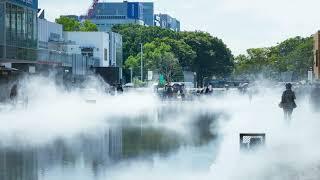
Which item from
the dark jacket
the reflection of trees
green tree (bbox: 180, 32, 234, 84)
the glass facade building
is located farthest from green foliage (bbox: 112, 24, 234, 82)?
the reflection of trees

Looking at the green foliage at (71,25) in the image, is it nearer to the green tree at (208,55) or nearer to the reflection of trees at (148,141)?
the green tree at (208,55)

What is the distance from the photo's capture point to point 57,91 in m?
64.4

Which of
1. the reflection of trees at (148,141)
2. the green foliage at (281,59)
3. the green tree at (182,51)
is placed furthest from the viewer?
the green foliage at (281,59)

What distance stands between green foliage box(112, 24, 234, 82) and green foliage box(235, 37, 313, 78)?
16262 millimetres

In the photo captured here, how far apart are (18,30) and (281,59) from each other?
12232cm

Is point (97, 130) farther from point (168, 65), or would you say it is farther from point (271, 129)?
point (168, 65)

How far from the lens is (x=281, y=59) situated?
17725 cm

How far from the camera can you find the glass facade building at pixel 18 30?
Result: 57.7m

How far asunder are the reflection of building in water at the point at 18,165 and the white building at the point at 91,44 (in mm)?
87692

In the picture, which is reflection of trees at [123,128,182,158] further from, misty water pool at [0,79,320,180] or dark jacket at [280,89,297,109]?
dark jacket at [280,89,297,109]

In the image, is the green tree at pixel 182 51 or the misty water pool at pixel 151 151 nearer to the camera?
the misty water pool at pixel 151 151

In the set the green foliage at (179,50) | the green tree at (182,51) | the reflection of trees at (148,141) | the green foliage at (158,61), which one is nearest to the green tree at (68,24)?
the green foliage at (179,50)

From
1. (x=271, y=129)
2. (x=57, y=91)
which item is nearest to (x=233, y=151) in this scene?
(x=271, y=129)

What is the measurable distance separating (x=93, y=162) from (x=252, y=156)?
10.5 feet
